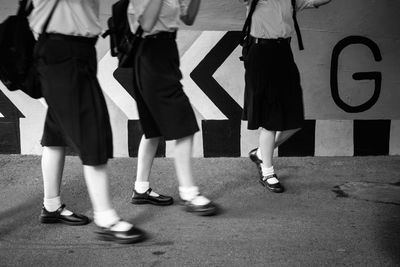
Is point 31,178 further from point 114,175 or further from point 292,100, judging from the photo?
point 292,100

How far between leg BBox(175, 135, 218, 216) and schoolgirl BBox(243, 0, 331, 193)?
909mm

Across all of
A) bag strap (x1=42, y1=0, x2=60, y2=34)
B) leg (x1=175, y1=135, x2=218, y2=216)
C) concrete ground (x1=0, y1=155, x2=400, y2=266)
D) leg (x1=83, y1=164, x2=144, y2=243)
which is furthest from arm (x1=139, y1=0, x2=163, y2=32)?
concrete ground (x1=0, y1=155, x2=400, y2=266)

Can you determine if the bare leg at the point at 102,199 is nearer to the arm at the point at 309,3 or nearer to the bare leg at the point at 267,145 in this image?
the bare leg at the point at 267,145

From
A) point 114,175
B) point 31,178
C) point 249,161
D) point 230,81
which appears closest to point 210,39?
point 230,81

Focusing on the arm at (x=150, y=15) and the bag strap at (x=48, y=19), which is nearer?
the bag strap at (x=48, y=19)

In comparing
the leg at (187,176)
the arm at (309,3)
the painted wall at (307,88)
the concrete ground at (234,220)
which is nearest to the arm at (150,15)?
the leg at (187,176)

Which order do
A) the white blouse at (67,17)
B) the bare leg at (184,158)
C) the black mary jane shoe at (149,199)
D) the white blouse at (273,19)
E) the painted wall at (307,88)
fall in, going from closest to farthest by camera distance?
the white blouse at (67,17)
the bare leg at (184,158)
the black mary jane shoe at (149,199)
the white blouse at (273,19)
the painted wall at (307,88)

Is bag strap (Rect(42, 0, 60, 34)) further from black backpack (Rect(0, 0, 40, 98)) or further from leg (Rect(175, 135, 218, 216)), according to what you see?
leg (Rect(175, 135, 218, 216))

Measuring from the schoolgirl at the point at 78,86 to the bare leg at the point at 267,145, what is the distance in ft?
5.12

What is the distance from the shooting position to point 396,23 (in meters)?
6.02

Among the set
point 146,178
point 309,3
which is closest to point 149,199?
point 146,178

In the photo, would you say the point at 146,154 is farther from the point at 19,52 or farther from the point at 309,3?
the point at 309,3

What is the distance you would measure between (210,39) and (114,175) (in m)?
1.51

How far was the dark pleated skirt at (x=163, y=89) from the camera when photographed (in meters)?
4.07
